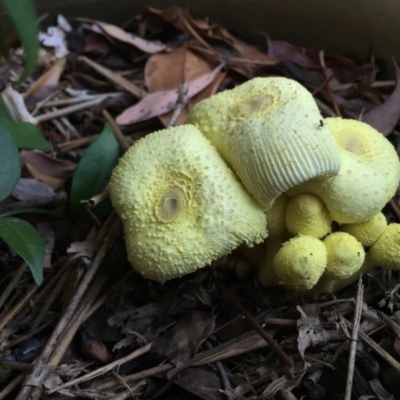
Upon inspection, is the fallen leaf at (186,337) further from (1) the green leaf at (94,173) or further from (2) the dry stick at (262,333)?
(1) the green leaf at (94,173)

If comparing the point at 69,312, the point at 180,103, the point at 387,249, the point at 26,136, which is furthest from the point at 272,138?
the point at 26,136

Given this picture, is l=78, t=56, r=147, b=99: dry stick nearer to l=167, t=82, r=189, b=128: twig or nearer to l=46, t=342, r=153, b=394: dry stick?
l=167, t=82, r=189, b=128: twig

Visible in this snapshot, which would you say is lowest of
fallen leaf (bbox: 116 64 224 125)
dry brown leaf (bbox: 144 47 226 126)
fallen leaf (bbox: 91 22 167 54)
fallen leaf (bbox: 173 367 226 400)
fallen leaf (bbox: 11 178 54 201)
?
fallen leaf (bbox: 173 367 226 400)

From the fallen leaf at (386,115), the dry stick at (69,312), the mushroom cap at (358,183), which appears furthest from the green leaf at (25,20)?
the fallen leaf at (386,115)

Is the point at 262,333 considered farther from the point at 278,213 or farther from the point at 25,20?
the point at 25,20

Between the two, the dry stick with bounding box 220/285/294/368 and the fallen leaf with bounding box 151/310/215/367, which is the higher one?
the dry stick with bounding box 220/285/294/368

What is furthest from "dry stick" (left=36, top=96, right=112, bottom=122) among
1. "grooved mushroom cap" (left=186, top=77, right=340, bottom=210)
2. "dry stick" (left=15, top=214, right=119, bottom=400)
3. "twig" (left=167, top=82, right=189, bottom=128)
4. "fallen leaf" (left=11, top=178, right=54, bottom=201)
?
"grooved mushroom cap" (left=186, top=77, right=340, bottom=210)

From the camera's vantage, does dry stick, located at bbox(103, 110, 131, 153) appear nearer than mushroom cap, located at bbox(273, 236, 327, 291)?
No

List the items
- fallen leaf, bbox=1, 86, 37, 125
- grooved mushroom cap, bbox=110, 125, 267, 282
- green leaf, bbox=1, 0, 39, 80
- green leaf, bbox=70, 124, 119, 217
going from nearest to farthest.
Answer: green leaf, bbox=1, 0, 39, 80 → grooved mushroom cap, bbox=110, 125, 267, 282 → green leaf, bbox=70, 124, 119, 217 → fallen leaf, bbox=1, 86, 37, 125
